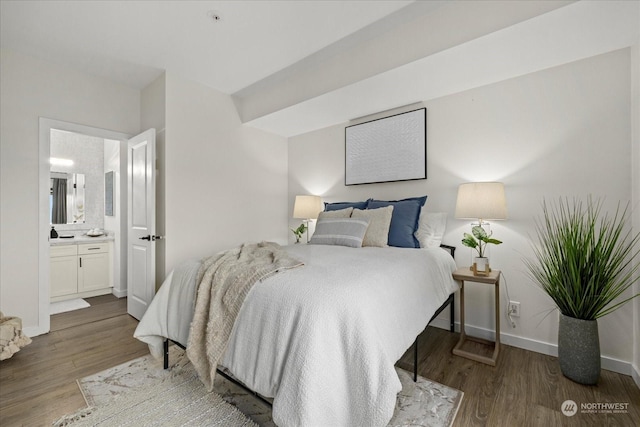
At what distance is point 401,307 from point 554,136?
77.7 inches

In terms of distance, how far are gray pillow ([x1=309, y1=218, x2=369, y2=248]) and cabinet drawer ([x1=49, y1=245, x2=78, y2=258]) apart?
3.50m

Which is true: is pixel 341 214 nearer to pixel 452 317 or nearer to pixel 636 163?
pixel 452 317

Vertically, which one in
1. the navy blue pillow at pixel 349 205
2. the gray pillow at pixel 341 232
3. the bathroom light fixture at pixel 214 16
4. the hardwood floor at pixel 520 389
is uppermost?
the bathroom light fixture at pixel 214 16

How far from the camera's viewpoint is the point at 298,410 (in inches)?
43.0

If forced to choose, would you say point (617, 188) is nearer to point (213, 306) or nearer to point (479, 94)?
point (479, 94)

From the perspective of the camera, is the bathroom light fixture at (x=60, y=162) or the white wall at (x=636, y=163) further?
the bathroom light fixture at (x=60, y=162)

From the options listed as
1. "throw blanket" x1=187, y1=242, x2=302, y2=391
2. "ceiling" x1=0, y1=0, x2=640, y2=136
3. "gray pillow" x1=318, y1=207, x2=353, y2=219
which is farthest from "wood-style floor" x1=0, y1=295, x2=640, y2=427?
"ceiling" x1=0, y1=0, x2=640, y2=136

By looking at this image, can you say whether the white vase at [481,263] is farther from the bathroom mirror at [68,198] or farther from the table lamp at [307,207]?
the bathroom mirror at [68,198]

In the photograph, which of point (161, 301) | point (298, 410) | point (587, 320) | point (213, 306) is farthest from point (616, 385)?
point (161, 301)

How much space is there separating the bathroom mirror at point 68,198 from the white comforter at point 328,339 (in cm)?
422

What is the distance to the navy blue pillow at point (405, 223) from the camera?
2562 mm

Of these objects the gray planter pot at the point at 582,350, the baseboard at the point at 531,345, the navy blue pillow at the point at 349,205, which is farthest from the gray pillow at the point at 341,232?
the gray planter pot at the point at 582,350

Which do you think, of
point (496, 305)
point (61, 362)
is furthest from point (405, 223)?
point (61, 362)

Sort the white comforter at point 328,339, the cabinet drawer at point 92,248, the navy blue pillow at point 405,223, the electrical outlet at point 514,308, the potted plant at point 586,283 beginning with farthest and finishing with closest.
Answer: the cabinet drawer at point 92,248 → the navy blue pillow at point 405,223 → the electrical outlet at point 514,308 → the potted plant at point 586,283 → the white comforter at point 328,339
